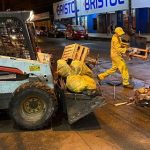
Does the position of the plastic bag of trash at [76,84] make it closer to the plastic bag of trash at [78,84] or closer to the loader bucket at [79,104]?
the plastic bag of trash at [78,84]

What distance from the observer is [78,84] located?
817 centimetres

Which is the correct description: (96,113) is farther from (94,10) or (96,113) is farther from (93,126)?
(94,10)

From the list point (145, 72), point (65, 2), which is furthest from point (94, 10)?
point (145, 72)

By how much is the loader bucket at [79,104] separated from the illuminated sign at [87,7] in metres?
34.8

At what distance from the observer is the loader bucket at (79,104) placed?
792 cm

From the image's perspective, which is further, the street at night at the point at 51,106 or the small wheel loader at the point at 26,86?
the small wheel loader at the point at 26,86

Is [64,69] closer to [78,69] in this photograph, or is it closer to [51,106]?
[78,69]

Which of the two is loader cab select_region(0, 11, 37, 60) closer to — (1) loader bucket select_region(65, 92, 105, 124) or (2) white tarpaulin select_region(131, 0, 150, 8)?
(1) loader bucket select_region(65, 92, 105, 124)

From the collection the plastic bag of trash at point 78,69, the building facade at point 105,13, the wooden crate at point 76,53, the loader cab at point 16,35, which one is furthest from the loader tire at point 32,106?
the building facade at point 105,13

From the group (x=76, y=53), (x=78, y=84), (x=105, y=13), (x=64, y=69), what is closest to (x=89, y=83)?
(x=78, y=84)

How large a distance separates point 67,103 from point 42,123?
0.61 m

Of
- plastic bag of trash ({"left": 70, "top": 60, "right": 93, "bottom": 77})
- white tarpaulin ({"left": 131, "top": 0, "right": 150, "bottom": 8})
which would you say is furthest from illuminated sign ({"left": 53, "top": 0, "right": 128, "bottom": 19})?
plastic bag of trash ({"left": 70, "top": 60, "right": 93, "bottom": 77})

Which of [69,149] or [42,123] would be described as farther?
[42,123]

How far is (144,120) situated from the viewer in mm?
8398
